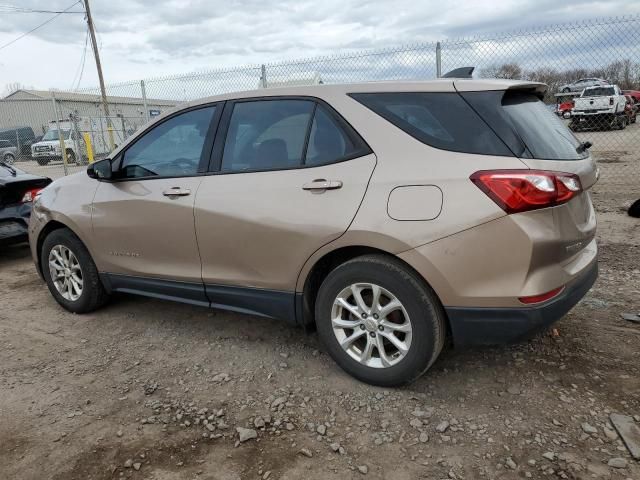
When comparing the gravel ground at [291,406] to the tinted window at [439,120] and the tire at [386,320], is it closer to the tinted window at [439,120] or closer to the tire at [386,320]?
the tire at [386,320]

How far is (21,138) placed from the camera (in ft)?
94.7

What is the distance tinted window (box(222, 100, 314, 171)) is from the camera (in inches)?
120

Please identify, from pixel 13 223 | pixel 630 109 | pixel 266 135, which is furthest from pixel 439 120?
pixel 630 109

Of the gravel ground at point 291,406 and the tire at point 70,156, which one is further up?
the tire at point 70,156

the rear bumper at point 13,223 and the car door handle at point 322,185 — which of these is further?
the rear bumper at point 13,223

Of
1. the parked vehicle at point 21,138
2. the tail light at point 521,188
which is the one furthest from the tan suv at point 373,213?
the parked vehicle at point 21,138

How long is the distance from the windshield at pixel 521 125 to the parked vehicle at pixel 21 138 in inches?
1194

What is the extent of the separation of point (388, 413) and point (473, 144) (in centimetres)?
146

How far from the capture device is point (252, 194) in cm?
309

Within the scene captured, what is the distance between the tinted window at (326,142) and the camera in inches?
112

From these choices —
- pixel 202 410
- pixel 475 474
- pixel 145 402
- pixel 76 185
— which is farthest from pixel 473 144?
pixel 76 185

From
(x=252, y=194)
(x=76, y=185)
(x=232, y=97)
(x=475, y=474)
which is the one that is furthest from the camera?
(x=76, y=185)

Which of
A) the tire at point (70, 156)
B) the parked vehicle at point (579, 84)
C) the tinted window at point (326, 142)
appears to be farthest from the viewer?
the tire at point (70, 156)

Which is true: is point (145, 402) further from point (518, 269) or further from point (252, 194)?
point (518, 269)
